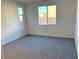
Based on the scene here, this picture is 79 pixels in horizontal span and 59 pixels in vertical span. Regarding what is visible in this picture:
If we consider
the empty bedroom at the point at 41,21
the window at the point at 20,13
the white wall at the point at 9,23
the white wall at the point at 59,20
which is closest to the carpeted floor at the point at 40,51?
the white wall at the point at 9,23

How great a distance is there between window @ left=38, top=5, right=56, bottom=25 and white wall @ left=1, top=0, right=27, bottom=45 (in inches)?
59.9

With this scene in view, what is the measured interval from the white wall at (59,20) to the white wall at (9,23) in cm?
111

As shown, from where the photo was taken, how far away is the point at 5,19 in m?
5.34

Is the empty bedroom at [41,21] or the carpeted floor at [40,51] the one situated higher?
the empty bedroom at [41,21]

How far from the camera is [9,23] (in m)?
5.69

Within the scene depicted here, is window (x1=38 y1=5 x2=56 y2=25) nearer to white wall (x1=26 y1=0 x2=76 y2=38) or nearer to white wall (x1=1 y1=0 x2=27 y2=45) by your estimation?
white wall (x1=26 y1=0 x2=76 y2=38)

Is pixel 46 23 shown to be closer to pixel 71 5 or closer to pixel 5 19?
pixel 71 5

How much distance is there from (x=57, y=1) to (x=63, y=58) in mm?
4219

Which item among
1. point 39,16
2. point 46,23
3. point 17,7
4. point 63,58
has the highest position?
point 17,7

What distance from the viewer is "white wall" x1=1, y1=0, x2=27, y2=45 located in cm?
520

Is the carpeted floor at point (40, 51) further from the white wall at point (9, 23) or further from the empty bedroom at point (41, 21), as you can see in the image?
the empty bedroom at point (41, 21)

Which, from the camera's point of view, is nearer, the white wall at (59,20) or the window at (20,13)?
the white wall at (59,20)

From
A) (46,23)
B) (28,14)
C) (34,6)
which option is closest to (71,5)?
(46,23)

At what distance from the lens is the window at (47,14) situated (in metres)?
7.08
